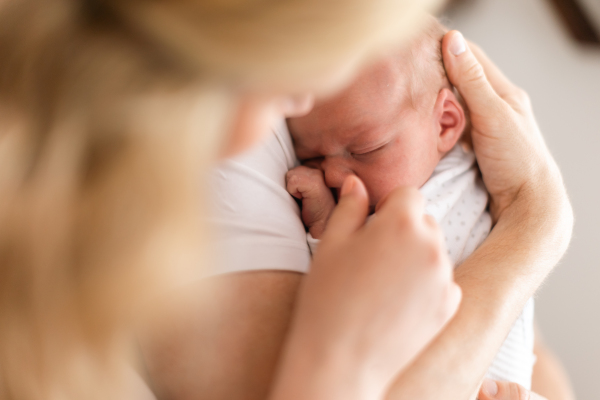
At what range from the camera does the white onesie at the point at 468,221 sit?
45.7 inches

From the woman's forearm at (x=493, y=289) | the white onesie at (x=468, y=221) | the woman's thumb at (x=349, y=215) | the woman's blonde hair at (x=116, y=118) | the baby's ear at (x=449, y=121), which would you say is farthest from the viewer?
the baby's ear at (x=449, y=121)

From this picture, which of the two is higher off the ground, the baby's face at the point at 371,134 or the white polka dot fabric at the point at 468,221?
the baby's face at the point at 371,134

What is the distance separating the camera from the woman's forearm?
81 centimetres

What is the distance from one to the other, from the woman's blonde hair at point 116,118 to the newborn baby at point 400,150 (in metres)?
0.67

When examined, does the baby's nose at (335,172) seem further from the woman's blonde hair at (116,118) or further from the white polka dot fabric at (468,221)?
the woman's blonde hair at (116,118)

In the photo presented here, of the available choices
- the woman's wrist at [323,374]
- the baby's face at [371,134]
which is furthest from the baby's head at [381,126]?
the woman's wrist at [323,374]

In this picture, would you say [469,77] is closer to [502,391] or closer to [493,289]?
[493,289]

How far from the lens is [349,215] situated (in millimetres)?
711

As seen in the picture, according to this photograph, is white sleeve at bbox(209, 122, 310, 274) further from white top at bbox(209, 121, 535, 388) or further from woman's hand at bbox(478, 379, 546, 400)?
woman's hand at bbox(478, 379, 546, 400)

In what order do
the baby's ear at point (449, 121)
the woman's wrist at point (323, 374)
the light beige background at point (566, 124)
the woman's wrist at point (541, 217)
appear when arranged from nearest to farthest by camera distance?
the woman's wrist at point (323, 374), the woman's wrist at point (541, 217), the baby's ear at point (449, 121), the light beige background at point (566, 124)

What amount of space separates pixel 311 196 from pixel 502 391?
25.8 inches

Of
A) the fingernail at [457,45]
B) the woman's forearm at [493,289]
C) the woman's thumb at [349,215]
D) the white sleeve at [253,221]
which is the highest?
the fingernail at [457,45]

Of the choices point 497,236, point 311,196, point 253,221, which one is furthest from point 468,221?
point 253,221

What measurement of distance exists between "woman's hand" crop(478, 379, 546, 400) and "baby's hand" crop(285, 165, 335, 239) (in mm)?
540
